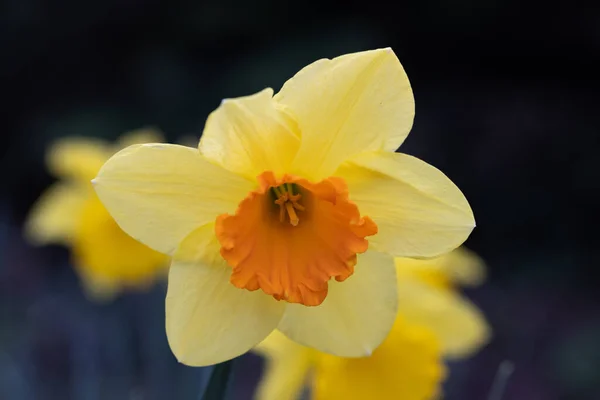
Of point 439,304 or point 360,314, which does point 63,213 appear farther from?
point 360,314

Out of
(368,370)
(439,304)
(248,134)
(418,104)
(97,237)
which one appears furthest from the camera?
(418,104)

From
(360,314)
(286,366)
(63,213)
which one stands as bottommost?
(63,213)

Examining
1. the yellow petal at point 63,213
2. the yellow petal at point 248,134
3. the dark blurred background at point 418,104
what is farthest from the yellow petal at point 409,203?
the dark blurred background at point 418,104

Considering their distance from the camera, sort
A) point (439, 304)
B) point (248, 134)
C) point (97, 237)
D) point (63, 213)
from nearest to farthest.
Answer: point (248, 134)
point (439, 304)
point (97, 237)
point (63, 213)

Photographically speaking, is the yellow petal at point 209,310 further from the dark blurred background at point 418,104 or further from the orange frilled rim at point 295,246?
the dark blurred background at point 418,104

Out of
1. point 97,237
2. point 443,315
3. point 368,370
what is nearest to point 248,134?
point 368,370

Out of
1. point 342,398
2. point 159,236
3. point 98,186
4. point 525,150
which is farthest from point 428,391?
point 525,150

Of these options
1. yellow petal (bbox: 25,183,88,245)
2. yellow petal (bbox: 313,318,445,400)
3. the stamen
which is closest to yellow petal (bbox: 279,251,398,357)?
the stamen

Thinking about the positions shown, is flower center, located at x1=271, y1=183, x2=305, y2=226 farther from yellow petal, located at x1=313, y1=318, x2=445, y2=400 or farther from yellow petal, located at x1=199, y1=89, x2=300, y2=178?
yellow petal, located at x1=313, y1=318, x2=445, y2=400
